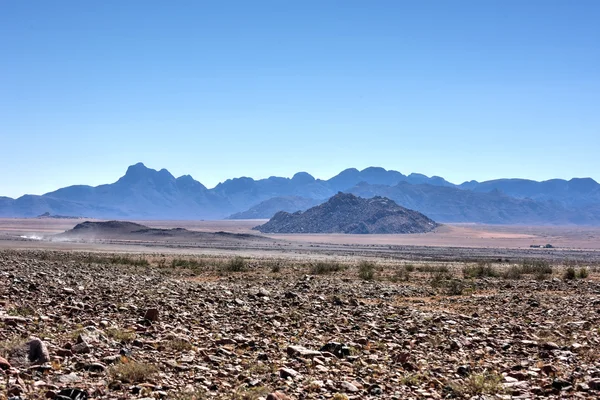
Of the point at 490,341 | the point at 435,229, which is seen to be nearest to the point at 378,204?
the point at 435,229

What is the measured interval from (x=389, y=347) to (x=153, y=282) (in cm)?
1228

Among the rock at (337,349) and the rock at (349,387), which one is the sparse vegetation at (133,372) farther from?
the rock at (337,349)

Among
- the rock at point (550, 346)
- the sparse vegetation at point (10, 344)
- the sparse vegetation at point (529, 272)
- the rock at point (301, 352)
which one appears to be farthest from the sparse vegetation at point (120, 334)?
the sparse vegetation at point (529, 272)

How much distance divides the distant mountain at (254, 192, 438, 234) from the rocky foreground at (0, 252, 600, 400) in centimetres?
13434

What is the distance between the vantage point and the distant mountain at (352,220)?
156m

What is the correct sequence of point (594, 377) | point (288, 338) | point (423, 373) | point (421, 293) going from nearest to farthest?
point (594, 377)
point (423, 373)
point (288, 338)
point (421, 293)

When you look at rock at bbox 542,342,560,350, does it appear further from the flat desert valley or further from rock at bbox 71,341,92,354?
rock at bbox 71,341,92,354

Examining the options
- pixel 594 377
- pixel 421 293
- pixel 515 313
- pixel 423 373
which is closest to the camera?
pixel 594 377

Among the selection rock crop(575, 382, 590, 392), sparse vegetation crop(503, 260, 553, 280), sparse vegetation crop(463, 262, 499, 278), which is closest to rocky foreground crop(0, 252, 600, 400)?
rock crop(575, 382, 590, 392)

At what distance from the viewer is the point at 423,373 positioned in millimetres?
9586

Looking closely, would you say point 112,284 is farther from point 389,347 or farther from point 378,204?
point 378,204

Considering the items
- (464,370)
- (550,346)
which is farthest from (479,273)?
(464,370)

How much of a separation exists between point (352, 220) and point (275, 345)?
151687 mm

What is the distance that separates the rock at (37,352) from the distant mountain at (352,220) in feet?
467
